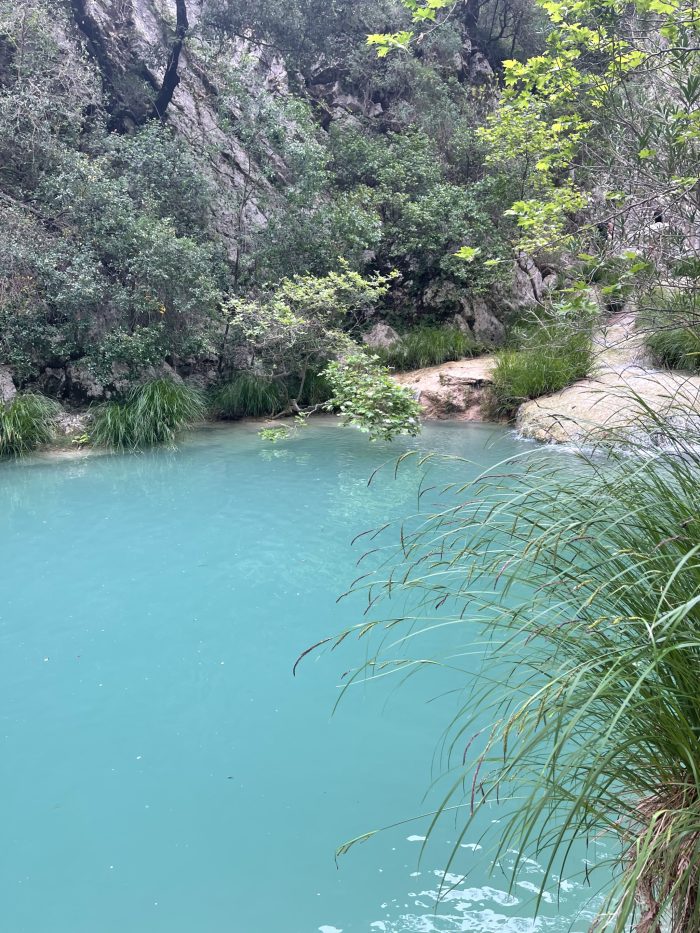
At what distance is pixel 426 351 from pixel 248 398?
303cm

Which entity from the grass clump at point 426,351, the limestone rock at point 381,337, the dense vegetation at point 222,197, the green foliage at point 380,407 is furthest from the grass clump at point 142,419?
the limestone rock at point 381,337

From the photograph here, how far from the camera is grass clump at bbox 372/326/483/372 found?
37.9 feet

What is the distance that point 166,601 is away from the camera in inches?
167

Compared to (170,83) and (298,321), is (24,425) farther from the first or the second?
→ (170,83)

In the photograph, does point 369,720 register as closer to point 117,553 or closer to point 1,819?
point 1,819

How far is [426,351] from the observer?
11.6 metres

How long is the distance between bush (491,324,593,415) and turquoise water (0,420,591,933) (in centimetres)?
408

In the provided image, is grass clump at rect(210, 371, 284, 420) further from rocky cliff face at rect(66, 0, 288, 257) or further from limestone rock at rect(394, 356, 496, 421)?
rocky cliff face at rect(66, 0, 288, 257)

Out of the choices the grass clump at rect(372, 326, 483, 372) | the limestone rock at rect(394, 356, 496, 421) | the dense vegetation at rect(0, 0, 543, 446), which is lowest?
the limestone rock at rect(394, 356, 496, 421)

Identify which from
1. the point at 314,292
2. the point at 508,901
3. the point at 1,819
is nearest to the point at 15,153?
the point at 314,292

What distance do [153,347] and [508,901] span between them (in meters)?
8.43

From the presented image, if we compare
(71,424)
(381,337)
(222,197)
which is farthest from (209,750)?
(381,337)

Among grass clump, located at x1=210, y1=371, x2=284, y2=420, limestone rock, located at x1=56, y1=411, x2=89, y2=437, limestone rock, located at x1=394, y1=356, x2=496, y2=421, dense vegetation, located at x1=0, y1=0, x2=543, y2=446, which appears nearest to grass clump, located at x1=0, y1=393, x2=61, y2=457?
limestone rock, located at x1=56, y1=411, x2=89, y2=437

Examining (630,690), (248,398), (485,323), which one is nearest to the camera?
(630,690)
